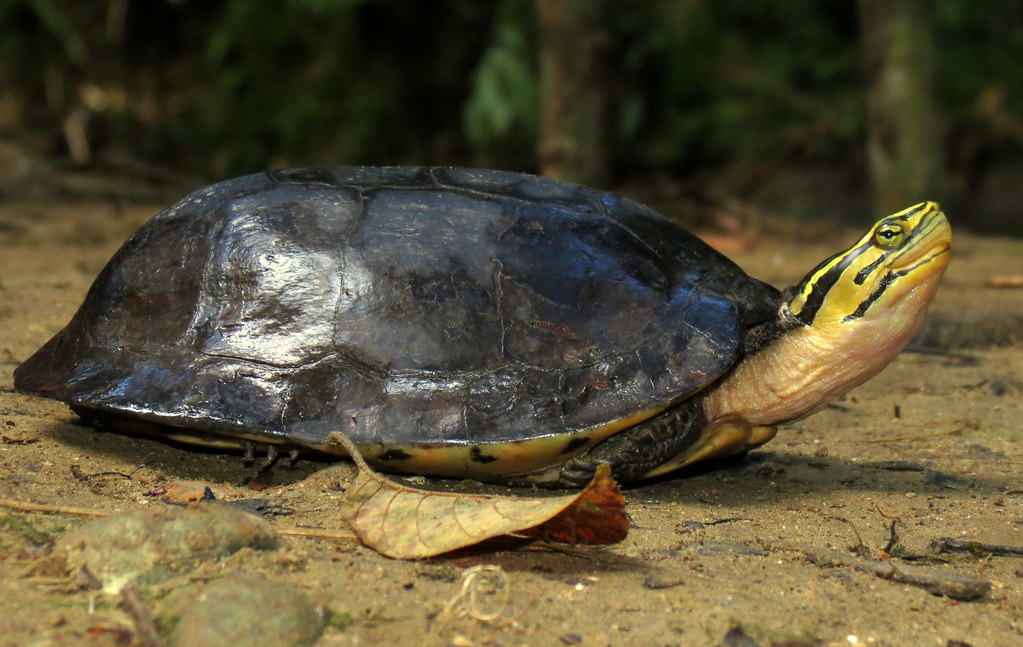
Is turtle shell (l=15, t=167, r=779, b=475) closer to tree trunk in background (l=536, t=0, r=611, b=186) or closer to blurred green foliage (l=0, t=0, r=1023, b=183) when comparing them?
tree trunk in background (l=536, t=0, r=611, b=186)

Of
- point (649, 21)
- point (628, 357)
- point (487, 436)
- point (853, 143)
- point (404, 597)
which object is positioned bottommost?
point (404, 597)

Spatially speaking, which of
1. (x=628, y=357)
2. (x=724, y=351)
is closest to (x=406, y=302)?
(x=628, y=357)

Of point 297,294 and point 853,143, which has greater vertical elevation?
point 853,143

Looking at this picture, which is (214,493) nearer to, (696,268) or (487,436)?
(487,436)

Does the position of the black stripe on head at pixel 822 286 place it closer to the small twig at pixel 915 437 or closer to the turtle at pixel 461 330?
the turtle at pixel 461 330

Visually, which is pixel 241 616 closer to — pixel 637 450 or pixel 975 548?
pixel 637 450

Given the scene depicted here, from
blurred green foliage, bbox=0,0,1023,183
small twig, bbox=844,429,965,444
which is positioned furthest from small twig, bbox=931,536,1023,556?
blurred green foliage, bbox=0,0,1023,183
